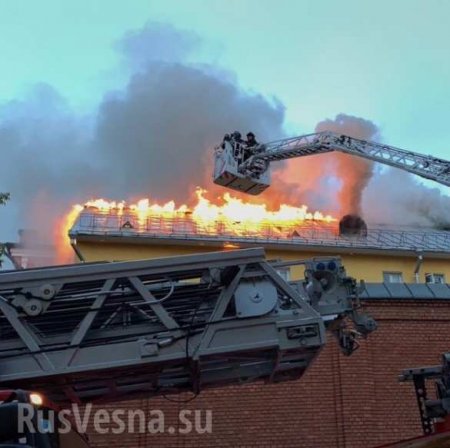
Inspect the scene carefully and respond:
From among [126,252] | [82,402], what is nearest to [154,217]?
[126,252]

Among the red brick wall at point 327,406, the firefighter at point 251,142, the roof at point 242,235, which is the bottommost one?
the red brick wall at point 327,406

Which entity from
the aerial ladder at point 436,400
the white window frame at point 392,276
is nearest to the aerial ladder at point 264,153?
the white window frame at point 392,276

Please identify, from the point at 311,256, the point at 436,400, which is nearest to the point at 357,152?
the point at 311,256

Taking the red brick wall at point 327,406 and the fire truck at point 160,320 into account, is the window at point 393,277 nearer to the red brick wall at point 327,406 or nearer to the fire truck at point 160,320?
the red brick wall at point 327,406

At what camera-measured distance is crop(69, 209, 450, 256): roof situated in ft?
79.8

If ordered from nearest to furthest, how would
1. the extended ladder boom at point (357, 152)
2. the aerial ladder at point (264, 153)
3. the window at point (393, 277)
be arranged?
the extended ladder boom at point (357, 152), the aerial ladder at point (264, 153), the window at point (393, 277)

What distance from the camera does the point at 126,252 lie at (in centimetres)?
2448

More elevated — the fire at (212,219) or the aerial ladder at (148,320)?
the fire at (212,219)

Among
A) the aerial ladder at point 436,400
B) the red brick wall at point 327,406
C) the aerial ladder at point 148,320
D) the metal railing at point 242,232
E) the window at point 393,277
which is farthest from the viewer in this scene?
the window at point 393,277

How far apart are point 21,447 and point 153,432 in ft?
21.7

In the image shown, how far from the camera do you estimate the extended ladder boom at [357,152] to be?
1866 cm

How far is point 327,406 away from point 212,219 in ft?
60.4

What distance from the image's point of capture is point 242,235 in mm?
25672

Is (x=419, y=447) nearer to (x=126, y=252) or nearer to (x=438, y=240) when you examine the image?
(x=126, y=252)
